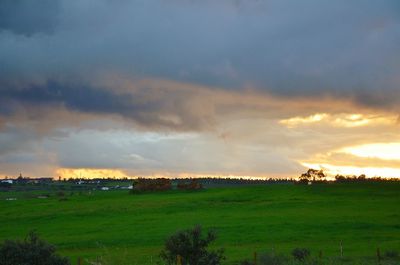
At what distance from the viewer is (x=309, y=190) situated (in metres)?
134

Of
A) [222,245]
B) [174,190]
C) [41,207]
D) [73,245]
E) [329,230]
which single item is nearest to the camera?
[222,245]

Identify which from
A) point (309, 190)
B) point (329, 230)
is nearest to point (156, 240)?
point (329, 230)

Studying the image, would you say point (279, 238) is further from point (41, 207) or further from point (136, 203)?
point (41, 207)

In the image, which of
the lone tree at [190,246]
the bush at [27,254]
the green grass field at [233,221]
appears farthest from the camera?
the green grass field at [233,221]

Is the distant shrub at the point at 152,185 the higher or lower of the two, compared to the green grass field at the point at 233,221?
higher

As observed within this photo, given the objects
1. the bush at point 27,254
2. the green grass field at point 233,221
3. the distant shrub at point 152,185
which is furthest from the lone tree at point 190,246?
the distant shrub at point 152,185

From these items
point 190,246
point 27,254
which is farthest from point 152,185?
point 27,254

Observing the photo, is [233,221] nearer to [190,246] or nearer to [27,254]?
[190,246]

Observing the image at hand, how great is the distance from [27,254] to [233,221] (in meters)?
65.9

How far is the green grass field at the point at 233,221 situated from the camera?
6034 centimetres

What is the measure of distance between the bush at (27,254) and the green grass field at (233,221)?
85.5 feet

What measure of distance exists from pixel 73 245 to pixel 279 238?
23.7 meters

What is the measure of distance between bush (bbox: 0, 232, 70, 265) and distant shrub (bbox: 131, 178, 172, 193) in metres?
133

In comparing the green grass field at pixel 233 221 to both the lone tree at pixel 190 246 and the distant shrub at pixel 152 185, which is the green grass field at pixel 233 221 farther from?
the lone tree at pixel 190 246
